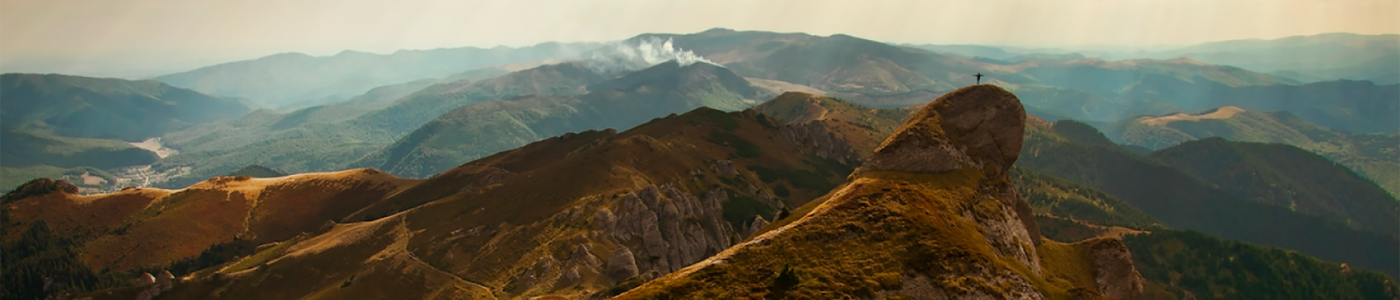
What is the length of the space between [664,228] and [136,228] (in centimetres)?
14998

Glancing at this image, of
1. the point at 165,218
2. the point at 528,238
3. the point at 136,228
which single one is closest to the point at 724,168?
the point at 528,238

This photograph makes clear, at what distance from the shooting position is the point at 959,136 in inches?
2813

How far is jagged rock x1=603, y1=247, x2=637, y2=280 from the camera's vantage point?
4633 inches

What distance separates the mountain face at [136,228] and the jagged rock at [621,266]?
93.5 m

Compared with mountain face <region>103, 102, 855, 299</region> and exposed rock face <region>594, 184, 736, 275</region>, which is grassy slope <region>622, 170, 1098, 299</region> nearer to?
mountain face <region>103, 102, 855, 299</region>

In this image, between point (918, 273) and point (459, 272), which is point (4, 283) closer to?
point (459, 272)

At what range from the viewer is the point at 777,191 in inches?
7859

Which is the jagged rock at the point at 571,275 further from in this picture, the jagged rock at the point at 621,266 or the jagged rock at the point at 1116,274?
the jagged rock at the point at 1116,274

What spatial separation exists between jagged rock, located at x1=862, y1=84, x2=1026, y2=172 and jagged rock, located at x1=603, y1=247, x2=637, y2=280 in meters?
61.8

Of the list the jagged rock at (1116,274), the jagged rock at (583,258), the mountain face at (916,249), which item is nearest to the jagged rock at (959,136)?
the mountain face at (916,249)

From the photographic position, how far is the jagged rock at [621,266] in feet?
386

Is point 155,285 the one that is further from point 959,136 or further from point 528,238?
point 959,136

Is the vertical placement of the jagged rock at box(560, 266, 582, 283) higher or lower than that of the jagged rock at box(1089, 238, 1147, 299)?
lower

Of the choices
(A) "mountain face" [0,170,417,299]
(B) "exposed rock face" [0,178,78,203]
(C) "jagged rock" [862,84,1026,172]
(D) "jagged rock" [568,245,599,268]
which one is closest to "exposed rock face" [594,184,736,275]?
(D) "jagged rock" [568,245,599,268]
